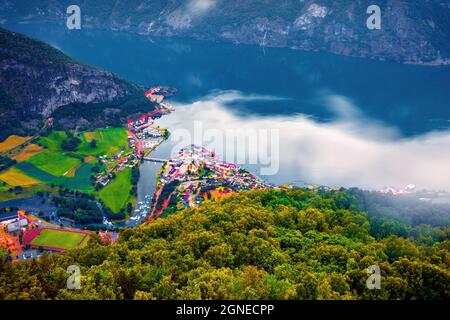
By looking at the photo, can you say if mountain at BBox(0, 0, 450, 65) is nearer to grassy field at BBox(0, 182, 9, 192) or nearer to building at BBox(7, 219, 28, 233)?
grassy field at BBox(0, 182, 9, 192)

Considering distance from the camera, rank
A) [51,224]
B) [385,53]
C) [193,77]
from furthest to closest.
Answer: [385,53] < [193,77] < [51,224]

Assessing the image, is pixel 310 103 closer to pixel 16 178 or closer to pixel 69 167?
pixel 69 167

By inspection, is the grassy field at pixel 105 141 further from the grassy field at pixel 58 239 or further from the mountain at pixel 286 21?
the mountain at pixel 286 21

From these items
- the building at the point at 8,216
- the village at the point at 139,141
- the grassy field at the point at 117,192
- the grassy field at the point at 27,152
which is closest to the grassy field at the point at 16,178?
the grassy field at the point at 27,152

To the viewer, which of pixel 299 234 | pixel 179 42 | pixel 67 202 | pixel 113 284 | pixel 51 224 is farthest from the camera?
pixel 179 42

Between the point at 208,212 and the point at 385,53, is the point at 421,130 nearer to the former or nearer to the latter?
the point at 208,212

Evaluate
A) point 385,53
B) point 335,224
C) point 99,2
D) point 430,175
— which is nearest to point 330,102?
point 430,175
